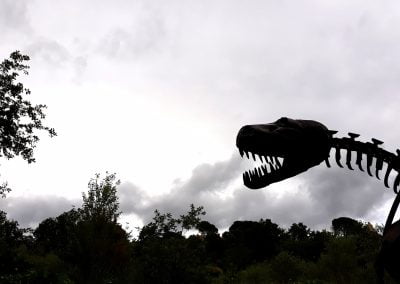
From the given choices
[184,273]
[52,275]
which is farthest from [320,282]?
[52,275]

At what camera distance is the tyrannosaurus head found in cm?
468

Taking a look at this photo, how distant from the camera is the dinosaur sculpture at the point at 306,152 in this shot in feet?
15.1

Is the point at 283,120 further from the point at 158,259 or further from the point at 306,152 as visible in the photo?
the point at 158,259

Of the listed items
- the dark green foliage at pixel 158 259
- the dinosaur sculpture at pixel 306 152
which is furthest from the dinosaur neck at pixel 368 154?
the dark green foliage at pixel 158 259

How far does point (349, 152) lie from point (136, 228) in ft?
77.9

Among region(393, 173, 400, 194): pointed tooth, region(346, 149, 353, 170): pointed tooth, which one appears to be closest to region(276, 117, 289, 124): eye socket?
region(346, 149, 353, 170): pointed tooth

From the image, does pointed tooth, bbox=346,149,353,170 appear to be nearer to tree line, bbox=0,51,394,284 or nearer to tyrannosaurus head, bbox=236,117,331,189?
tyrannosaurus head, bbox=236,117,331,189

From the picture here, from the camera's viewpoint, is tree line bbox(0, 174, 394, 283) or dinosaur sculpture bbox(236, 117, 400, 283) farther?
tree line bbox(0, 174, 394, 283)

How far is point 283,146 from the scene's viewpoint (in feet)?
15.7

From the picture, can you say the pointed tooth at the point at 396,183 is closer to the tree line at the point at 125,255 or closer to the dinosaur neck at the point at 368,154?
the dinosaur neck at the point at 368,154

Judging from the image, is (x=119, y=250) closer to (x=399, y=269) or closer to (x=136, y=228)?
(x=136, y=228)

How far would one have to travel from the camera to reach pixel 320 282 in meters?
16.6

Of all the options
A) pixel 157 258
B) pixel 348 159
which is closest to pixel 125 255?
pixel 157 258

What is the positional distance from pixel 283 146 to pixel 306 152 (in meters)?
0.38
